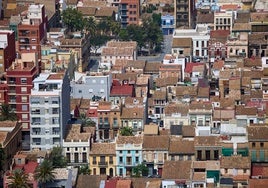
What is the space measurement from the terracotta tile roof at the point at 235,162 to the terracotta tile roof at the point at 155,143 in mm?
4390

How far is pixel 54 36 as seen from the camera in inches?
3767

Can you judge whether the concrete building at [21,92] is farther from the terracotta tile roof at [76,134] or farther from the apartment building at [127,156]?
the apartment building at [127,156]

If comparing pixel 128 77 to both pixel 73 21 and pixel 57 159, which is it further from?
pixel 73 21

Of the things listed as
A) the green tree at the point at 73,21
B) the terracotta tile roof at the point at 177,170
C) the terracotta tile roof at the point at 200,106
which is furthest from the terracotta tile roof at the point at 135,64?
the terracotta tile roof at the point at 177,170

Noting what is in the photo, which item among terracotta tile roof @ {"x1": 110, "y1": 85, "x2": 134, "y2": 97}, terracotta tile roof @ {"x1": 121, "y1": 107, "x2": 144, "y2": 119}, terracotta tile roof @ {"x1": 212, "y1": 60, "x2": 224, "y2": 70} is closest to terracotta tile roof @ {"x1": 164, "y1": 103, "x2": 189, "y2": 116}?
terracotta tile roof @ {"x1": 121, "y1": 107, "x2": 144, "y2": 119}

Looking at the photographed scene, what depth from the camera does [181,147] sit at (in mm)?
69875

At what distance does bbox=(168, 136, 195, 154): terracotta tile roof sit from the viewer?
69438mm

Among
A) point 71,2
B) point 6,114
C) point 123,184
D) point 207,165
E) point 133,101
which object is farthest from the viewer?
point 71,2

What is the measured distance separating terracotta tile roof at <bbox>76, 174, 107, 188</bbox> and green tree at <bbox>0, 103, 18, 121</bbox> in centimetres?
937

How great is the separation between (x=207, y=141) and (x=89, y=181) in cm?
733

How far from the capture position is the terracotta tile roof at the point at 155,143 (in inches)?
2761

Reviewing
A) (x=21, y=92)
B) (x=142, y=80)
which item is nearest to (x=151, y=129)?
(x=21, y=92)

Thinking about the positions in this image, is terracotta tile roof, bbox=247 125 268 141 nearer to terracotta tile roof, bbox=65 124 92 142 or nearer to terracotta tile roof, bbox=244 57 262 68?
terracotta tile roof, bbox=65 124 92 142

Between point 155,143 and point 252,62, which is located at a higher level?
point 252,62
